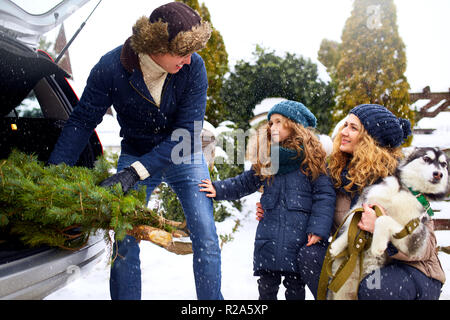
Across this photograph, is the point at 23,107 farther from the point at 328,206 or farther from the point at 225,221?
the point at 225,221

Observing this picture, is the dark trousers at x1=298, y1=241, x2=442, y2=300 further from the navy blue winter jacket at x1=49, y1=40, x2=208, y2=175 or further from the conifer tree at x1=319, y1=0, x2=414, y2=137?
the conifer tree at x1=319, y1=0, x2=414, y2=137

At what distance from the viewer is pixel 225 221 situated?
15.6ft

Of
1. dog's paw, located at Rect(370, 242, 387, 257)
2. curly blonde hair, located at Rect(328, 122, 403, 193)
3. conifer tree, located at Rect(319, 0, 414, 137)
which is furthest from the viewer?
conifer tree, located at Rect(319, 0, 414, 137)

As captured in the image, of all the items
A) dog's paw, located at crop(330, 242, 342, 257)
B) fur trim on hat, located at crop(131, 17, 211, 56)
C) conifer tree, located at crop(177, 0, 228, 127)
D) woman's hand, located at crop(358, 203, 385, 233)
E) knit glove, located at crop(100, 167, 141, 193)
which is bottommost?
dog's paw, located at crop(330, 242, 342, 257)

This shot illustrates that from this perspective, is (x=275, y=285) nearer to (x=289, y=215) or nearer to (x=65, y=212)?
(x=289, y=215)

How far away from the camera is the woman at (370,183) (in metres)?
1.75

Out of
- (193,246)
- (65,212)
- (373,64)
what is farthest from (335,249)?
(373,64)

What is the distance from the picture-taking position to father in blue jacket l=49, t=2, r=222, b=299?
1.92 meters

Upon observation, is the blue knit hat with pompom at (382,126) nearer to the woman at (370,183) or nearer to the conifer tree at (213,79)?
the woman at (370,183)

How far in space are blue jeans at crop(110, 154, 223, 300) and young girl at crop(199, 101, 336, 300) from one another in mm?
102

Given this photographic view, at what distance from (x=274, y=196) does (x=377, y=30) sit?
4512 millimetres

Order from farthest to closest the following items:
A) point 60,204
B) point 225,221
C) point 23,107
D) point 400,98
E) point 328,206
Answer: point 400,98 → point 225,221 → point 23,107 → point 328,206 → point 60,204

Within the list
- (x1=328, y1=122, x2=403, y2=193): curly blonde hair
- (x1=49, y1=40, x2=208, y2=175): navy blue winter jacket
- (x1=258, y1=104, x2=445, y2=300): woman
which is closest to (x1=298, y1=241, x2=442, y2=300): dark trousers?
(x1=258, y1=104, x2=445, y2=300): woman
